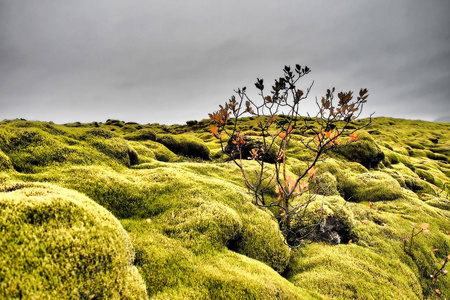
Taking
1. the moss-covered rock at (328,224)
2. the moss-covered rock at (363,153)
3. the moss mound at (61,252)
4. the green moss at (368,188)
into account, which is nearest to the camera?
the moss mound at (61,252)

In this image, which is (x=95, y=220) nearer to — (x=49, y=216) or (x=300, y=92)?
(x=49, y=216)

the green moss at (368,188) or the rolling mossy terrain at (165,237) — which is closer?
the rolling mossy terrain at (165,237)

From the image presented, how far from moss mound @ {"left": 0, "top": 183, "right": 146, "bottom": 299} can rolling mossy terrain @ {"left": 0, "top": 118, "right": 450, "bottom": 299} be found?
1 cm

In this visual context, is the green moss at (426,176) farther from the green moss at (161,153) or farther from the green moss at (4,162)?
the green moss at (4,162)

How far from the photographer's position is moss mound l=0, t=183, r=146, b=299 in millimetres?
2848

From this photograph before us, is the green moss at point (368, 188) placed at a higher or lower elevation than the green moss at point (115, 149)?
lower

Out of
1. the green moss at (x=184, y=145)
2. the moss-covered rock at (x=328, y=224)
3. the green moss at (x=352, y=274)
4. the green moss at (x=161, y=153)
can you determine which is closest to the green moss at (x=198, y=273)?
the green moss at (x=352, y=274)

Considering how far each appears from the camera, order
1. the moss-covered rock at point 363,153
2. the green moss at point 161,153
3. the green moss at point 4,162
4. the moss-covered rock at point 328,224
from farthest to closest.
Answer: the moss-covered rock at point 363,153, the green moss at point 161,153, the moss-covered rock at point 328,224, the green moss at point 4,162

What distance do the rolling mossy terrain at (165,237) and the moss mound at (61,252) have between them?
0.05 ft

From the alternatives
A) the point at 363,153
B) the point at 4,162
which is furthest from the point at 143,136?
the point at 363,153

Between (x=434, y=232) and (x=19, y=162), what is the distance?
18.1 m

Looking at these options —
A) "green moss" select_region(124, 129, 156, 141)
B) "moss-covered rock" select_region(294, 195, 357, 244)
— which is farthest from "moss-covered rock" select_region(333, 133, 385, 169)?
"green moss" select_region(124, 129, 156, 141)

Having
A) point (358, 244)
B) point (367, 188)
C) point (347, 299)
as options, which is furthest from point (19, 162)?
point (367, 188)

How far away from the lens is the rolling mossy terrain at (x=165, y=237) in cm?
337
